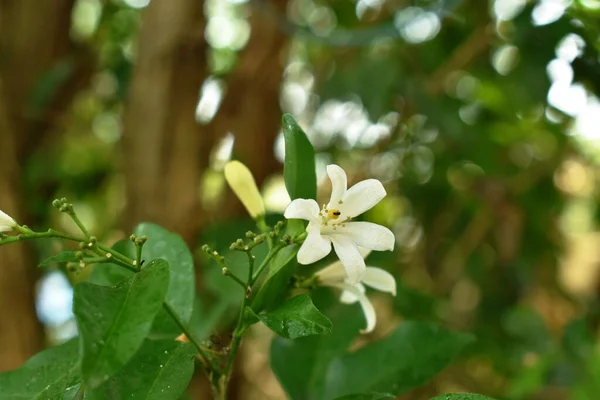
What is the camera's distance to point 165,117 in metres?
0.81

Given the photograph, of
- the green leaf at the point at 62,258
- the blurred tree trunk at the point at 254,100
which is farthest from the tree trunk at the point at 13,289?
the green leaf at the point at 62,258

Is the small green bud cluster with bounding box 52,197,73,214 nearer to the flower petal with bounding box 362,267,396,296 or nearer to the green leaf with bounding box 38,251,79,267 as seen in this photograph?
the green leaf with bounding box 38,251,79,267

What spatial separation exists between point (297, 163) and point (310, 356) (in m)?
0.25

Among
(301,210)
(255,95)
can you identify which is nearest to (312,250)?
(301,210)

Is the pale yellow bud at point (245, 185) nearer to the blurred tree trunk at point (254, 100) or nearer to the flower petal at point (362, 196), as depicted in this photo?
the flower petal at point (362, 196)

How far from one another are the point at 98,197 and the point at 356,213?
114 cm

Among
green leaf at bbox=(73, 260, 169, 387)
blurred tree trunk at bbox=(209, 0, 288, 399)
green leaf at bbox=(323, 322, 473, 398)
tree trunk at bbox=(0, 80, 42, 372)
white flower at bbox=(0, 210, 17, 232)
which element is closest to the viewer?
green leaf at bbox=(73, 260, 169, 387)

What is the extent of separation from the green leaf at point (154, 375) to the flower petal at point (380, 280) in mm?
140

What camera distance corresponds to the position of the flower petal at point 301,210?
360 millimetres

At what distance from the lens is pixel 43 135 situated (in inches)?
40.6

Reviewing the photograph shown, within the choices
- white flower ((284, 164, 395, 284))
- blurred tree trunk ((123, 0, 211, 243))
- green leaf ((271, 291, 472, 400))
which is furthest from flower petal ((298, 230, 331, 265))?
blurred tree trunk ((123, 0, 211, 243))

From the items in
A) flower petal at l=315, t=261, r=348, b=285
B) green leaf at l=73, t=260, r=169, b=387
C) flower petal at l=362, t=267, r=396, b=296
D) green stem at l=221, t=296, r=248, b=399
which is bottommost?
flower petal at l=362, t=267, r=396, b=296

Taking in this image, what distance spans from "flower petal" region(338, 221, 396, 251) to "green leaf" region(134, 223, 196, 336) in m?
0.13

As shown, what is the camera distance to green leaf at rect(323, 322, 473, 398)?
529 mm
